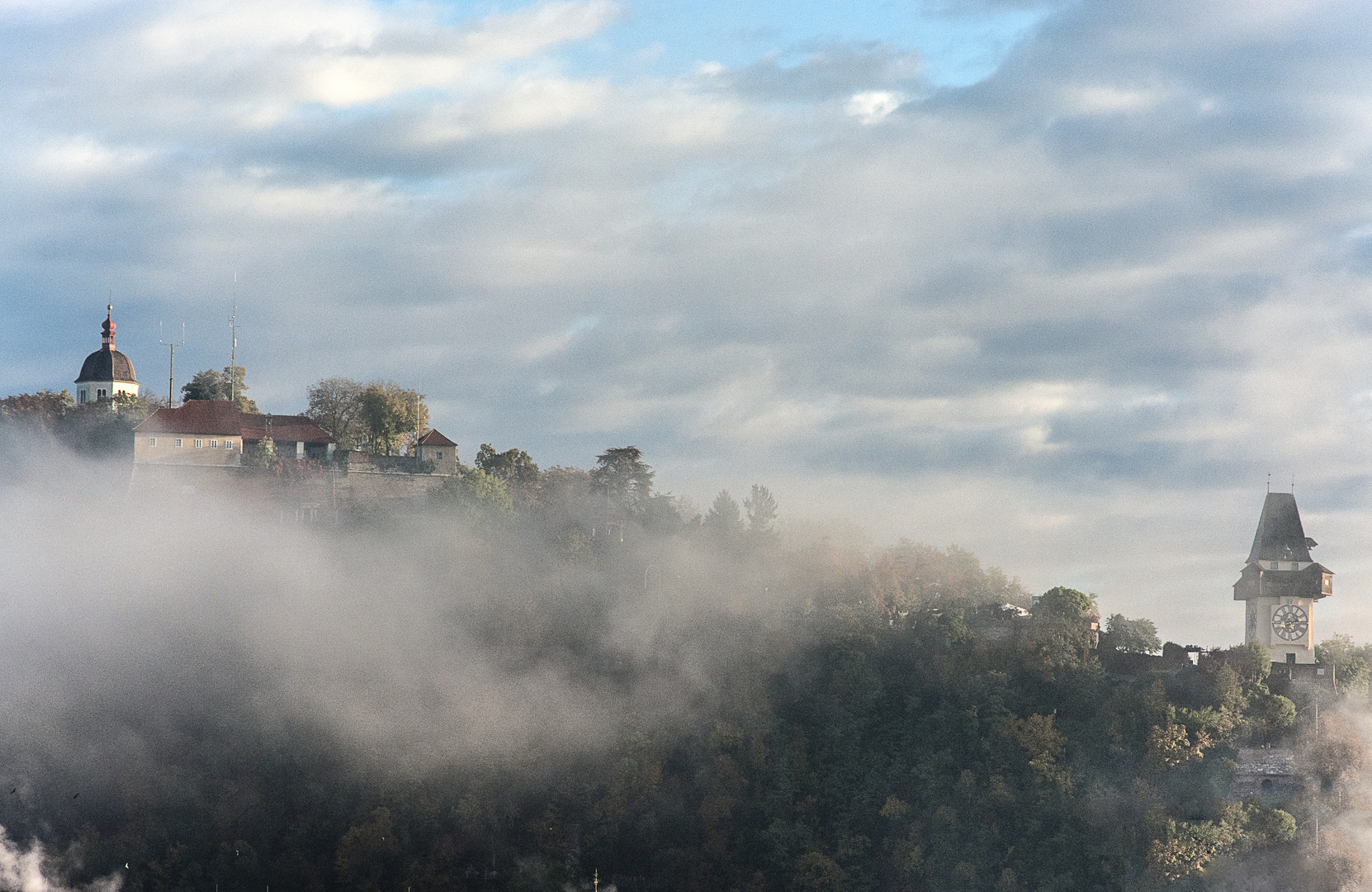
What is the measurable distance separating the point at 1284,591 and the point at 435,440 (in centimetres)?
5645

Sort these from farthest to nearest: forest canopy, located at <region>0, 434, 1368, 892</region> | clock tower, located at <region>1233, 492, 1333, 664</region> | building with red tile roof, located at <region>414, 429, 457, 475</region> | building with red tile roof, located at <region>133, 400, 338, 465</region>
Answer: building with red tile roof, located at <region>414, 429, 457, 475</region>
building with red tile roof, located at <region>133, 400, 338, 465</region>
clock tower, located at <region>1233, 492, 1333, 664</region>
forest canopy, located at <region>0, 434, 1368, 892</region>

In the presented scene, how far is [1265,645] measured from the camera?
301 feet

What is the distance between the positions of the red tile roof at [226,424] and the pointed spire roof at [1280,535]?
198ft

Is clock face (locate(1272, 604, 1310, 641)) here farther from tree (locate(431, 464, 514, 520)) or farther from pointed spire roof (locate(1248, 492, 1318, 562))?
tree (locate(431, 464, 514, 520))

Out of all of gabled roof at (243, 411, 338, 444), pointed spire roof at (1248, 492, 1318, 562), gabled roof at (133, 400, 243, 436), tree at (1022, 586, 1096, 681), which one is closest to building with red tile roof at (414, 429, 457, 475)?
gabled roof at (243, 411, 338, 444)

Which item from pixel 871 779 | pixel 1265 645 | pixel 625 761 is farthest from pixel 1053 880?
pixel 625 761

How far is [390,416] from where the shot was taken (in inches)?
4624

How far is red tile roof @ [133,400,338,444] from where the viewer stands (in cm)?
11050

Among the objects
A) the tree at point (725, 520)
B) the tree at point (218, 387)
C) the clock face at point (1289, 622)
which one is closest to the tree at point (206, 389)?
the tree at point (218, 387)

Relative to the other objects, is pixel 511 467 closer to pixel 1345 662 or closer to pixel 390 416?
pixel 390 416

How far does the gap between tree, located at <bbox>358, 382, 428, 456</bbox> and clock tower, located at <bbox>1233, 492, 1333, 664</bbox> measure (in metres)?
57.8

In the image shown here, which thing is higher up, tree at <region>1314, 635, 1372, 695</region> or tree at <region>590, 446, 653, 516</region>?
tree at <region>590, 446, 653, 516</region>

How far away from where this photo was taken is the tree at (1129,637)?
314 feet

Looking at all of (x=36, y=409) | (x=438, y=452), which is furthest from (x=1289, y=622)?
(x=36, y=409)
